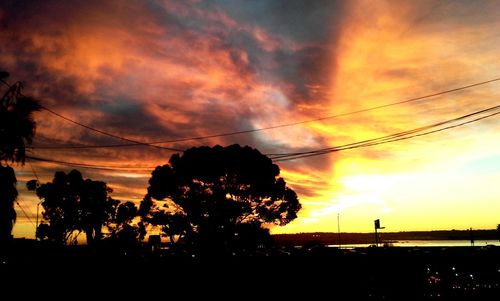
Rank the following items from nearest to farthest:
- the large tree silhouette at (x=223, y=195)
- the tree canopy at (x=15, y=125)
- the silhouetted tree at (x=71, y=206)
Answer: the tree canopy at (x=15, y=125) < the large tree silhouette at (x=223, y=195) < the silhouetted tree at (x=71, y=206)

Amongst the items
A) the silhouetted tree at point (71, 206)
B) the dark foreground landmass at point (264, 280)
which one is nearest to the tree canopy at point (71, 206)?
the silhouetted tree at point (71, 206)

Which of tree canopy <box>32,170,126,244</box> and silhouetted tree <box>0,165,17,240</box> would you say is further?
tree canopy <box>32,170,126,244</box>

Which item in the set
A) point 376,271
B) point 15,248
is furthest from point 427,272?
point 15,248

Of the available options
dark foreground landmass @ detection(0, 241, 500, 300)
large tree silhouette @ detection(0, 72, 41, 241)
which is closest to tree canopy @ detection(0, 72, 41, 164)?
large tree silhouette @ detection(0, 72, 41, 241)

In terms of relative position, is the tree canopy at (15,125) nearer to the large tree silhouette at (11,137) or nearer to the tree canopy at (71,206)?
the large tree silhouette at (11,137)

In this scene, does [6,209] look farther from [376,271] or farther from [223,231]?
[223,231]

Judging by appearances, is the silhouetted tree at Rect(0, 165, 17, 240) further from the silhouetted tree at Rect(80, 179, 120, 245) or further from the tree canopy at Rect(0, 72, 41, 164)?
the silhouetted tree at Rect(80, 179, 120, 245)

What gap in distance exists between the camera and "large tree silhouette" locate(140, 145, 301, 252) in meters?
42.1

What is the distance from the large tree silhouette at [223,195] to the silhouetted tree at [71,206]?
16477 millimetres

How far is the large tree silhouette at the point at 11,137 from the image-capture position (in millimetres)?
17562

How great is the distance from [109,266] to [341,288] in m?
13.6

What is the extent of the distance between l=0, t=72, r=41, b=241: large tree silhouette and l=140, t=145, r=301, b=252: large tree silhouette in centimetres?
2503

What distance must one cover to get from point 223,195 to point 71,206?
24.7 metres

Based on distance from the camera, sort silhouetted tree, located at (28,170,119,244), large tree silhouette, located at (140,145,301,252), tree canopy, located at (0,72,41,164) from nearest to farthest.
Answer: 1. tree canopy, located at (0,72,41,164)
2. large tree silhouette, located at (140,145,301,252)
3. silhouetted tree, located at (28,170,119,244)
